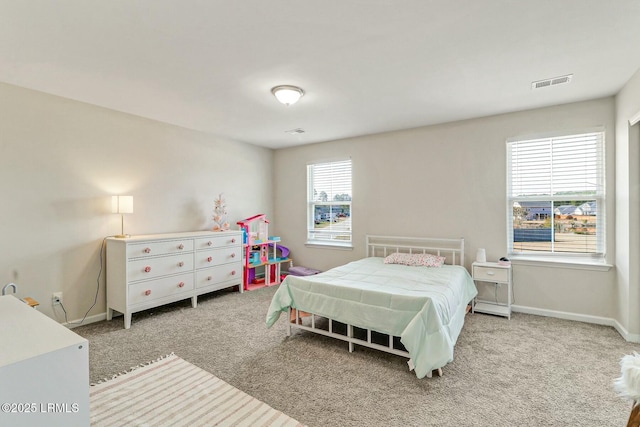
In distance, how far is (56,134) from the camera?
317 centimetres

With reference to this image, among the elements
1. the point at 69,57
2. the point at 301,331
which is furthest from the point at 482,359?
the point at 69,57

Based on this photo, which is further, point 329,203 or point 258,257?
point 329,203

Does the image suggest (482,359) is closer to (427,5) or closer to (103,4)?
(427,5)

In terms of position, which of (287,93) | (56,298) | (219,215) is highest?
(287,93)

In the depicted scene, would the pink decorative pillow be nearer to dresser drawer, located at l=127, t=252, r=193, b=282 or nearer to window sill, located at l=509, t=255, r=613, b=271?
window sill, located at l=509, t=255, r=613, b=271

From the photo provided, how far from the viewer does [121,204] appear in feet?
11.3

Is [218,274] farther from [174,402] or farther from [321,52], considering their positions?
[321,52]

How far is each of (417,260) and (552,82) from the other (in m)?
2.38

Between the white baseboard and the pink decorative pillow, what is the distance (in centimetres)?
107

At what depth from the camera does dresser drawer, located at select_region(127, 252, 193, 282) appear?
10.9ft

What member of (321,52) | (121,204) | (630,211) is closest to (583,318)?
(630,211)

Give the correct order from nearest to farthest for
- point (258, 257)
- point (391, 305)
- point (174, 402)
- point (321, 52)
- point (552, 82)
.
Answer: point (174, 402) → point (321, 52) → point (391, 305) → point (552, 82) → point (258, 257)

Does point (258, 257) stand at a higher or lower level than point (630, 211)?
lower

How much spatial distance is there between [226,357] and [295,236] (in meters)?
3.27
